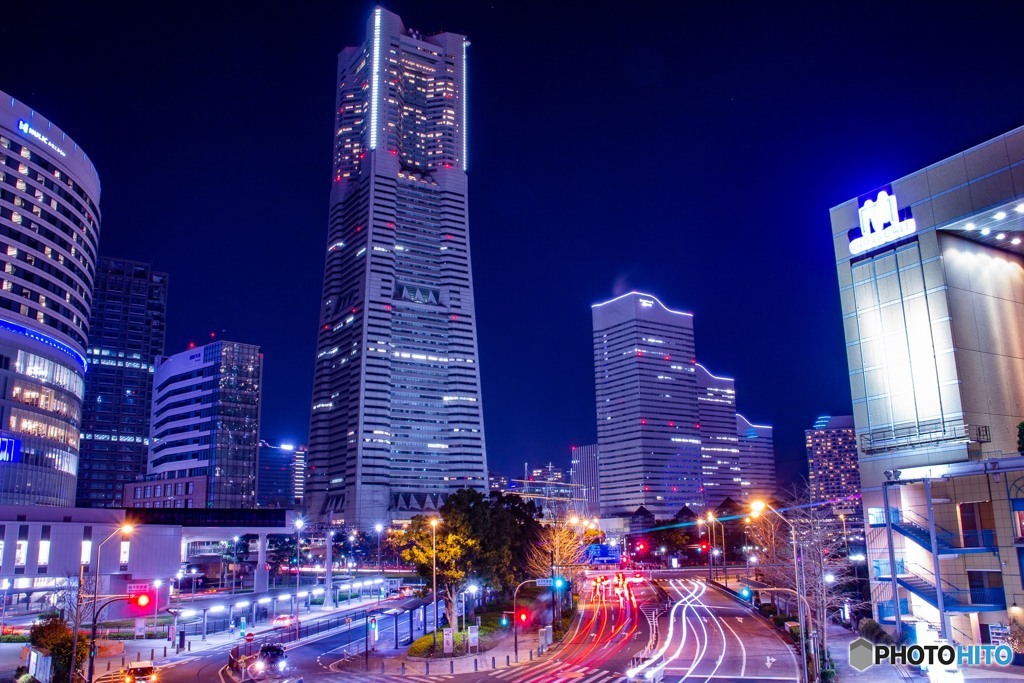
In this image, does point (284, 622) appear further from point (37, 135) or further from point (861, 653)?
point (37, 135)

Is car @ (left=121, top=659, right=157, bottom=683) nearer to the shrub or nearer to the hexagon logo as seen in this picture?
the hexagon logo

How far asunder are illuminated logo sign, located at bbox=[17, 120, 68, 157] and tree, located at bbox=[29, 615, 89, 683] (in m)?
76.0

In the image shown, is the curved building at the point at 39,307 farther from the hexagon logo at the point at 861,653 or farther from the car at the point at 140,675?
the hexagon logo at the point at 861,653

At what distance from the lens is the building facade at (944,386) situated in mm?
47250

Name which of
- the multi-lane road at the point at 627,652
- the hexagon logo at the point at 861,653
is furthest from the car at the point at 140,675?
the hexagon logo at the point at 861,653

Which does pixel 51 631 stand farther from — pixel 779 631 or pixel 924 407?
pixel 924 407

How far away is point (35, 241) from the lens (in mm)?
103125

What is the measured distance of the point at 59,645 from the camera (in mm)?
44906

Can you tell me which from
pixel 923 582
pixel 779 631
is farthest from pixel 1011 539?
pixel 779 631

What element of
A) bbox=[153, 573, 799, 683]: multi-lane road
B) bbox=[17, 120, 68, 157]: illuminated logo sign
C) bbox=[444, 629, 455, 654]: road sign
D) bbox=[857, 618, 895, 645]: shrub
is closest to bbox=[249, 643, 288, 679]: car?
bbox=[153, 573, 799, 683]: multi-lane road

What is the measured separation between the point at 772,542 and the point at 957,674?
172 ft

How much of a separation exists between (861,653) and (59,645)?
4510 centimetres

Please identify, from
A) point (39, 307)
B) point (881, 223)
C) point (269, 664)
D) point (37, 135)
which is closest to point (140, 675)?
point (269, 664)

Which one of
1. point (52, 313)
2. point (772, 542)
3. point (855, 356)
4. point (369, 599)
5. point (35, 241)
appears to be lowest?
point (369, 599)
